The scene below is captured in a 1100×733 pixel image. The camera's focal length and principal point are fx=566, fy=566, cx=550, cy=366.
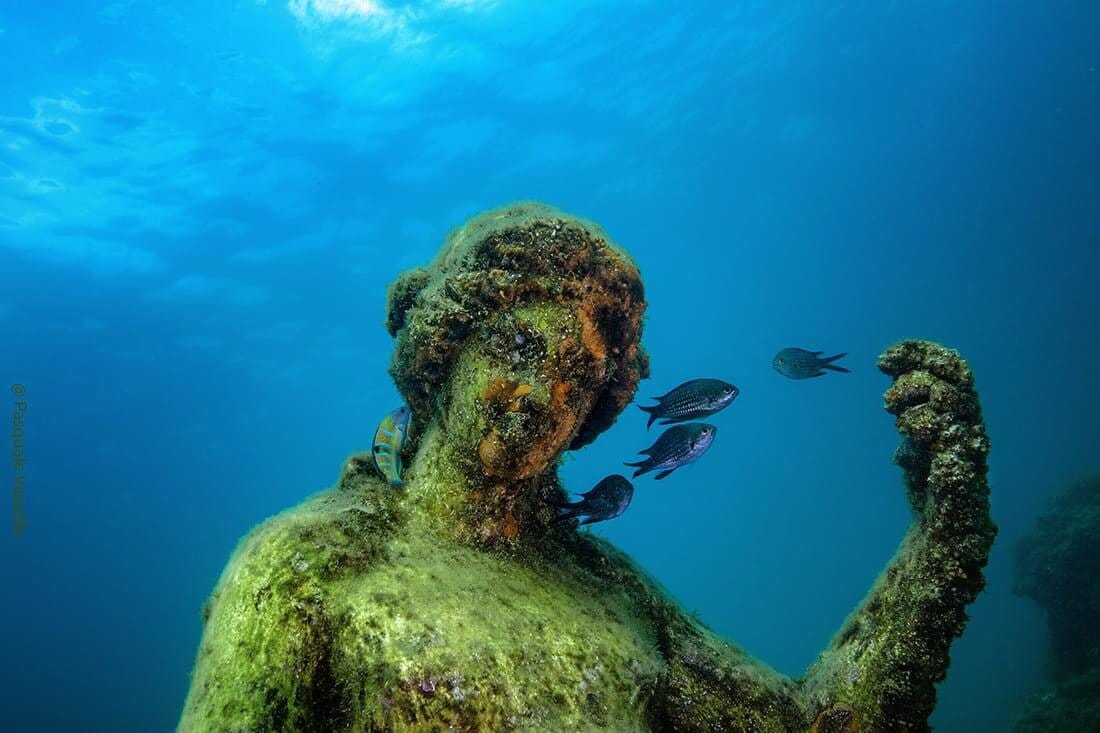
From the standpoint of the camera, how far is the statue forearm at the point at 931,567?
3.21 metres

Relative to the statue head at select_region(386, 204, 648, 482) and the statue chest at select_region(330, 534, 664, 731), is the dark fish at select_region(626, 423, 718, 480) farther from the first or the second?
the statue chest at select_region(330, 534, 664, 731)

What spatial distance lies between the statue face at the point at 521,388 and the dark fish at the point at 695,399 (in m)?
1.20

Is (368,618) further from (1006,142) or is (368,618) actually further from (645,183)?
(1006,142)

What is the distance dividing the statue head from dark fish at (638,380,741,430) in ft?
2.62

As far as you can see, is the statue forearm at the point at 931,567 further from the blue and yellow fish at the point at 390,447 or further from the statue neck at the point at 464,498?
the blue and yellow fish at the point at 390,447

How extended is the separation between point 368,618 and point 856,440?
100 m

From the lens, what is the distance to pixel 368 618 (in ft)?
8.00

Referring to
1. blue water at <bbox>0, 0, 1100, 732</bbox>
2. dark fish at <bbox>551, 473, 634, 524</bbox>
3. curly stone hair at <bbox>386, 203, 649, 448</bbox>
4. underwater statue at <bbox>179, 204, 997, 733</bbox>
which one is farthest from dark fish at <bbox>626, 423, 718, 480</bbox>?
blue water at <bbox>0, 0, 1100, 732</bbox>

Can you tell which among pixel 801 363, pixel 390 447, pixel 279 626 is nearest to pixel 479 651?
pixel 279 626

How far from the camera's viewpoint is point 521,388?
3.14 meters

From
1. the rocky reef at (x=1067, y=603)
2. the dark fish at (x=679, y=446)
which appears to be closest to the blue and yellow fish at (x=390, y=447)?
the dark fish at (x=679, y=446)

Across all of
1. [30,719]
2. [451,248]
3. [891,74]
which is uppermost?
[891,74]

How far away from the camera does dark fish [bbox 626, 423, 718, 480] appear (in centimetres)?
403

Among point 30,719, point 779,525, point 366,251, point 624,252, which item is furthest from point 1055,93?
point 30,719
